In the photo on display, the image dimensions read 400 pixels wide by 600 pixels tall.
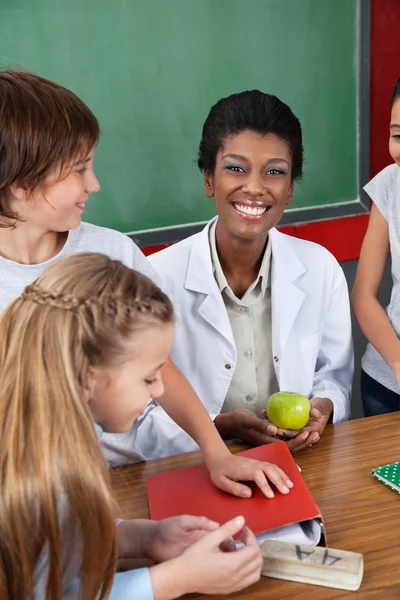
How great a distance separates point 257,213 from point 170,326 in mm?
843

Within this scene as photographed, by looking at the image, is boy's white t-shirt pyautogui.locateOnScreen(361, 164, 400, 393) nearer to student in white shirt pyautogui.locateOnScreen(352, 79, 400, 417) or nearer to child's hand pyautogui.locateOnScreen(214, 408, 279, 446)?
student in white shirt pyautogui.locateOnScreen(352, 79, 400, 417)

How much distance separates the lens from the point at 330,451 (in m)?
1.62

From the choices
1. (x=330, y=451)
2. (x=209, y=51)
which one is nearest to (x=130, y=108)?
(x=209, y=51)

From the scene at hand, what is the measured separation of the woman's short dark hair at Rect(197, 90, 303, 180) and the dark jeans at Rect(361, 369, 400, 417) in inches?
26.5

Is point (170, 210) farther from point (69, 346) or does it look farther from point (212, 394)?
point (69, 346)

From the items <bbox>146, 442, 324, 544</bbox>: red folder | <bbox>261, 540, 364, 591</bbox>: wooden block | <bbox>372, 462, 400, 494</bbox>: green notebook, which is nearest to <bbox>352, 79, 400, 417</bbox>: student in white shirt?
<bbox>372, 462, 400, 494</bbox>: green notebook

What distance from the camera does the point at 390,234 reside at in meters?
2.12

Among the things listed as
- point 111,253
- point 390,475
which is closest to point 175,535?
point 390,475

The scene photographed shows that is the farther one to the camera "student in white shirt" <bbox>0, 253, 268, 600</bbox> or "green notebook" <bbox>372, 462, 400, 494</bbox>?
"green notebook" <bbox>372, 462, 400, 494</bbox>

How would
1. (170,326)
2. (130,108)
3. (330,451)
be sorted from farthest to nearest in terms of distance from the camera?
1. (130,108)
2. (330,451)
3. (170,326)

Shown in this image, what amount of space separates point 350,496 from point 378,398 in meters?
0.80

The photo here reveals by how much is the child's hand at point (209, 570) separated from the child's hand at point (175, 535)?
68 mm

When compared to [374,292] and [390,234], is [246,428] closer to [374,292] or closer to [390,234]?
[374,292]

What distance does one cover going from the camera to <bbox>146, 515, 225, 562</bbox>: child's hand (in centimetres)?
123
